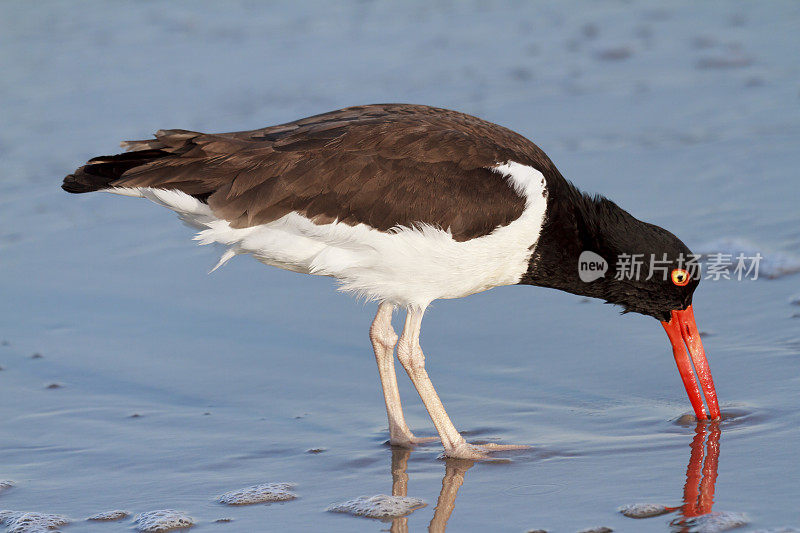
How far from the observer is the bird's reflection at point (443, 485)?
4348 mm

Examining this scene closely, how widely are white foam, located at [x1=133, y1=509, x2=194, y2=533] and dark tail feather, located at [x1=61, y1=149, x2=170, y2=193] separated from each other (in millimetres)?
1661

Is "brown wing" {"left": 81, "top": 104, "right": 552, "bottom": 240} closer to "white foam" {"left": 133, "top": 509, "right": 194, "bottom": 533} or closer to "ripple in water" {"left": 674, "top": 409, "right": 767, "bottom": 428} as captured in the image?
"ripple in water" {"left": 674, "top": 409, "right": 767, "bottom": 428}

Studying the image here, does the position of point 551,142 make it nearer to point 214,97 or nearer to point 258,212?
point 214,97

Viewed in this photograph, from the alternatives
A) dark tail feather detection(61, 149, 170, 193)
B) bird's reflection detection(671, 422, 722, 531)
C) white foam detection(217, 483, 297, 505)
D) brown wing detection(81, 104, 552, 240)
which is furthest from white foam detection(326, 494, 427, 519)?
dark tail feather detection(61, 149, 170, 193)

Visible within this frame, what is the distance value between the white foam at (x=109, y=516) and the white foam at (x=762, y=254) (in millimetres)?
4031

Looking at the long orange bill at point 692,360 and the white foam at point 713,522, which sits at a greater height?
the long orange bill at point 692,360

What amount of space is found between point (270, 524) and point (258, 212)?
1.50 meters

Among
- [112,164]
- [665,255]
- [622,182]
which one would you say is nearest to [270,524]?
[112,164]

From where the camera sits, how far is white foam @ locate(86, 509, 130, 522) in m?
4.49

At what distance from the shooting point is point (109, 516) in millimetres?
4504

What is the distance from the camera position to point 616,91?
32.7ft

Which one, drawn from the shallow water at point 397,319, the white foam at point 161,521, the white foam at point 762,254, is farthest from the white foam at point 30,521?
the white foam at point 762,254

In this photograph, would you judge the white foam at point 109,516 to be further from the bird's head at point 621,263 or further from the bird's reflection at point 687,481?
the bird's head at point 621,263

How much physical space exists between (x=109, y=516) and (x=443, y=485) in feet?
4.60
